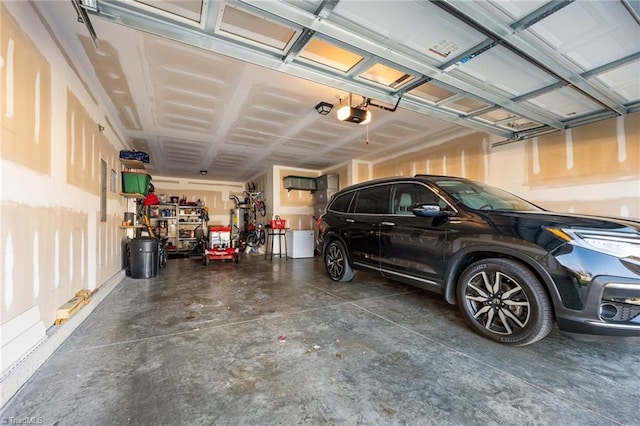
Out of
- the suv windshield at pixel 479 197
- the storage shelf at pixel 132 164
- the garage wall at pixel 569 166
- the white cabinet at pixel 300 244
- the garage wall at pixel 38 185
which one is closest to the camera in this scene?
the garage wall at pixel 38 185

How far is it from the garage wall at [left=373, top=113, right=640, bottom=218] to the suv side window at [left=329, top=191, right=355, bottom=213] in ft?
8.22

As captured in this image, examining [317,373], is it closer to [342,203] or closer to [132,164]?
[342,203]

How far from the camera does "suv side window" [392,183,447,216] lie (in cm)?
286

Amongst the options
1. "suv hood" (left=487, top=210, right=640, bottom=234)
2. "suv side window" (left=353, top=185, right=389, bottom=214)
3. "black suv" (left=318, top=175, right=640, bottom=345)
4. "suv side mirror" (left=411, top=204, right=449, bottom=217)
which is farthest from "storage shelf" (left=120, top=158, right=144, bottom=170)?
"suv hood" (left=487, top=210, right=640, bottom=234)

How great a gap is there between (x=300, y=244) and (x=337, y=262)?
3242 mm

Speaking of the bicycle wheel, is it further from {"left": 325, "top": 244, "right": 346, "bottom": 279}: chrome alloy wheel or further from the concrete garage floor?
the concrete garage floor

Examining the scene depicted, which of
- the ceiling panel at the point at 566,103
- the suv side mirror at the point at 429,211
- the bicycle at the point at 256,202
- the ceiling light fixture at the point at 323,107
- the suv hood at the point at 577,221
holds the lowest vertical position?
the suv hood at the point at 577,221

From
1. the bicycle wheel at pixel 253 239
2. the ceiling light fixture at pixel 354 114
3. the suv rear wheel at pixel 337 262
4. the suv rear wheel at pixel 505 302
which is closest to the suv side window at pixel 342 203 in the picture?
the suv rear wheel at pixel 337 262

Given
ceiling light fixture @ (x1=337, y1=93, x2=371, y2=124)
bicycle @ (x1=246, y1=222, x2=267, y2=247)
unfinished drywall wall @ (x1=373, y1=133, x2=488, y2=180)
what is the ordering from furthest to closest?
1. bicycle @ (x1=246, y1=222, x2=267, y2=247)
2. unfinished drywall wall @ (x1=373, y1=133, x2=488, y2=180)
3. ceiling light fixture @ (x1=337, y1=93, x2=371, y2=124)

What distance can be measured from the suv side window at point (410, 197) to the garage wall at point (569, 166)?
2512 millimetres

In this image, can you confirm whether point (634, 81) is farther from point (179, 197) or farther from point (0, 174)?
point (179, 197)

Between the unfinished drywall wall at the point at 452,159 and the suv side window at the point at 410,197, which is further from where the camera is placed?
the unfinished drywall wall at the point at 452,159

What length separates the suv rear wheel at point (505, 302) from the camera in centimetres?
199

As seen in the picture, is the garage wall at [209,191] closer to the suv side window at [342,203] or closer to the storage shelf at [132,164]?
the storage shelf at [132,164]
